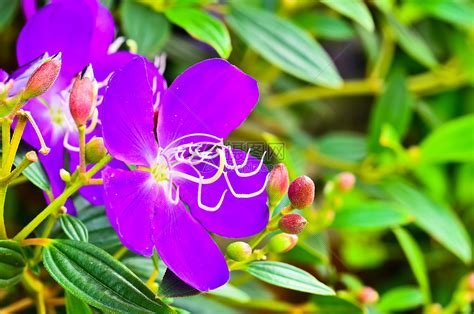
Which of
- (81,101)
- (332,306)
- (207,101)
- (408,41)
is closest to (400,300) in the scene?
(332,306)

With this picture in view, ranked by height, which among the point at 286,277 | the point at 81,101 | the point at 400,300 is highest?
the point at 81,101

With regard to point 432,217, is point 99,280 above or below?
above

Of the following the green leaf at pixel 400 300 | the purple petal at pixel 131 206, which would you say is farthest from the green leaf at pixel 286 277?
the green leaf at pixel 400 300

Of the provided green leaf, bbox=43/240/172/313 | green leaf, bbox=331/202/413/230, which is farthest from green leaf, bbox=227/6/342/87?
green leaf, bbox=43/240/172/313

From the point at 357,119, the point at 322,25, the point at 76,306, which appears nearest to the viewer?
the point at 76,306

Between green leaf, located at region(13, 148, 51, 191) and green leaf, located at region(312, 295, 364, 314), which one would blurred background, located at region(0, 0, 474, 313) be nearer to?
green leaf, located at region(312, 295, 364, 314)

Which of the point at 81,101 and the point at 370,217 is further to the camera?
the point at 370,217

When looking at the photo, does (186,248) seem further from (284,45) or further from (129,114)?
(284,45)
